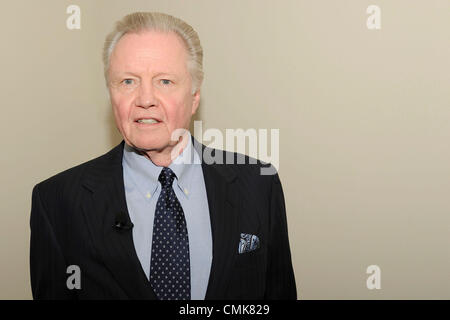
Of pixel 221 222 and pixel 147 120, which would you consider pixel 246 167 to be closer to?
pixel 221 222

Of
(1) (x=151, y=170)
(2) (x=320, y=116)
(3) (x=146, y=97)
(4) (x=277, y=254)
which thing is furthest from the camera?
(2) (x=320, y=116)

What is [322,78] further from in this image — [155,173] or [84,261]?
[84,261]

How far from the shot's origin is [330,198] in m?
2.33

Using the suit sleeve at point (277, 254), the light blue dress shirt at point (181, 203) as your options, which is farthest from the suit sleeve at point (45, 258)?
the suit sleeve at point (277, 254)

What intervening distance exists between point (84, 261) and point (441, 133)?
156 cm

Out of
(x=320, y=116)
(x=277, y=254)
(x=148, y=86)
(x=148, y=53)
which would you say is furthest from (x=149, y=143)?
(x=320, y=116)

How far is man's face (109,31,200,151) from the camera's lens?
171cm

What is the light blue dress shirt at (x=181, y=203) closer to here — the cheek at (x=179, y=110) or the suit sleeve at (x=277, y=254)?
the cheek at (x=179, y=110)

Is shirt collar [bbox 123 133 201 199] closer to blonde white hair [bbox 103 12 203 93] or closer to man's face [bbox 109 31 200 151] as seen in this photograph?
man's face [bbox 109 31 200 151]

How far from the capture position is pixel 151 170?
5.90 feet

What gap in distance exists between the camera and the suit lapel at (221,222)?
5.72 ft

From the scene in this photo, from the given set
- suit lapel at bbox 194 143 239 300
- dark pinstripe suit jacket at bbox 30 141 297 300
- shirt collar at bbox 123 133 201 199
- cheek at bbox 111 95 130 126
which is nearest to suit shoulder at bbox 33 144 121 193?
dark pinstripe suit jacket at bbox 30 141 297 300

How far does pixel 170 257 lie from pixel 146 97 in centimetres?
57

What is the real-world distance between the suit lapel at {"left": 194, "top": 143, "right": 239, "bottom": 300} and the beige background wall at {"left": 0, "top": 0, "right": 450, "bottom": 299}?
598 mm
